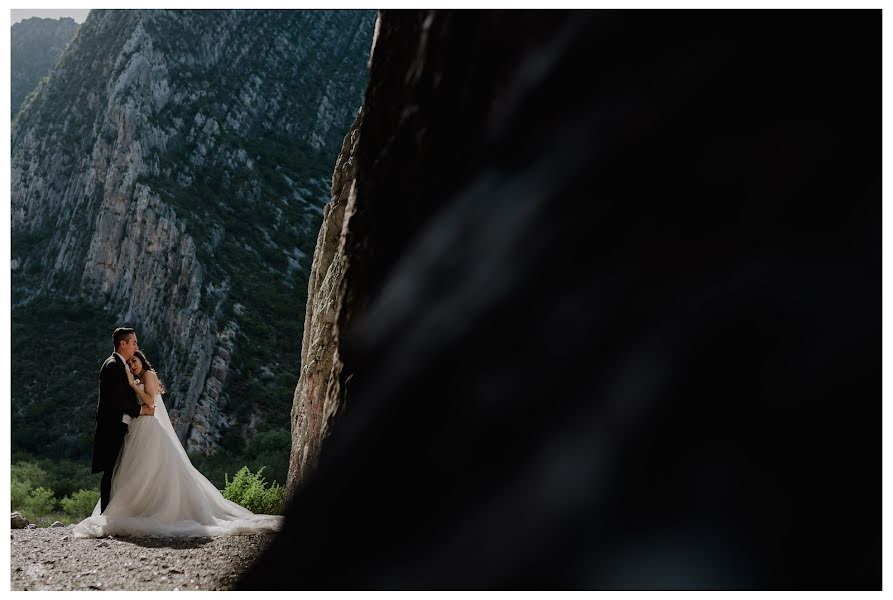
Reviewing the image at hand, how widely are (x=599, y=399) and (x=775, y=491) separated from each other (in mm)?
449

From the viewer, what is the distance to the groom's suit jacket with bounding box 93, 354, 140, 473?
572 centimetres

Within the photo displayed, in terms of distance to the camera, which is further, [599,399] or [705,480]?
[599,399]

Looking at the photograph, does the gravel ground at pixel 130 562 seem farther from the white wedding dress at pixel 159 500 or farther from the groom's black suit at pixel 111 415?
the groom's black suit at pixel 111 415

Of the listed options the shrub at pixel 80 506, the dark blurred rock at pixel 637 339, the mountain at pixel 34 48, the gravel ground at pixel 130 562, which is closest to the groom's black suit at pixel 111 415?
the gravel ground at pixel 130 562

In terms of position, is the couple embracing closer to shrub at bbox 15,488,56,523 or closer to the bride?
the bride

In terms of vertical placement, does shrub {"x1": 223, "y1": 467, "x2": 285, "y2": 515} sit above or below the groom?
below

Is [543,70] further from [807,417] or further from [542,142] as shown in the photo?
[807,417]

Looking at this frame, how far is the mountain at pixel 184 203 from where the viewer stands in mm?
25697

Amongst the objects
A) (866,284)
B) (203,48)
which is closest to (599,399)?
(866,284)

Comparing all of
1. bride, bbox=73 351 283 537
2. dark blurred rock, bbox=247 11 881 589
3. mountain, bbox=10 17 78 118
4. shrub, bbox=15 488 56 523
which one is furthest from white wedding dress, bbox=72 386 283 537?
mountain, bbox=10 17 78 118

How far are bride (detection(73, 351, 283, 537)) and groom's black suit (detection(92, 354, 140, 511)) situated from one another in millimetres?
65

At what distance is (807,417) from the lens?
1.61 metres

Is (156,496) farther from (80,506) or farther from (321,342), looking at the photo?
(80,506)

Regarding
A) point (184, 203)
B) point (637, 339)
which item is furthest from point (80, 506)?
point (184, 203)
